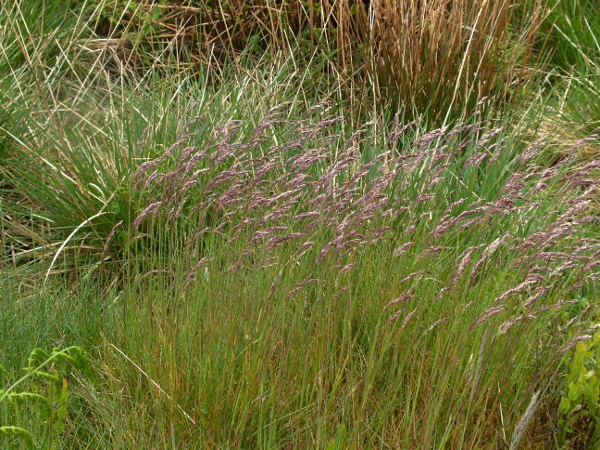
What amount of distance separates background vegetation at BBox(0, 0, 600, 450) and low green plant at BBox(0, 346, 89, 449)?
0.04 ft

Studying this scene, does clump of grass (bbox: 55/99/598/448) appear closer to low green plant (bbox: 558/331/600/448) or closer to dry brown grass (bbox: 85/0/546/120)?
low green plant (bbox: 558/331/600/448)

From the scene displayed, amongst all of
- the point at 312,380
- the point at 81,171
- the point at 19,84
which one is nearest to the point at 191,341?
the point at 312,380

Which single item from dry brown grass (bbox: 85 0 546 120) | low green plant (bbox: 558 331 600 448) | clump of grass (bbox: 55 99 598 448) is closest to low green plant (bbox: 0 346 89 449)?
clump of grass (bbox: 55 99 598 448)

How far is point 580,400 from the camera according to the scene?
7.51ft

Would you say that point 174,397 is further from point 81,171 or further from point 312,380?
point 81,171

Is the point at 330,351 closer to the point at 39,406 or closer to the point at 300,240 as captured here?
the point at 300,240

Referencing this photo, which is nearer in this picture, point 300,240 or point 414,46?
point 300,240

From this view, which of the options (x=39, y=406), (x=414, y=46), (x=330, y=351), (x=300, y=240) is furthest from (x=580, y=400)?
(x=414, y=46)

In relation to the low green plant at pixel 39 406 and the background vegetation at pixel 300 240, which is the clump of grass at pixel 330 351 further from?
the low green plant at pixel 39 406

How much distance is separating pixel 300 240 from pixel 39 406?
107 centimetres

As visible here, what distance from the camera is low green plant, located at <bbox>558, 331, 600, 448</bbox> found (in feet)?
7.03

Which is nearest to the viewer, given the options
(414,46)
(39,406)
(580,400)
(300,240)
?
(39,406)

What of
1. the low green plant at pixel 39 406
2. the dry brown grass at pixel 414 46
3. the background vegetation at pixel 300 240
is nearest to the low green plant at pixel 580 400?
the background vegetation at pixel 300 240

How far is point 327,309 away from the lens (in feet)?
7.41
